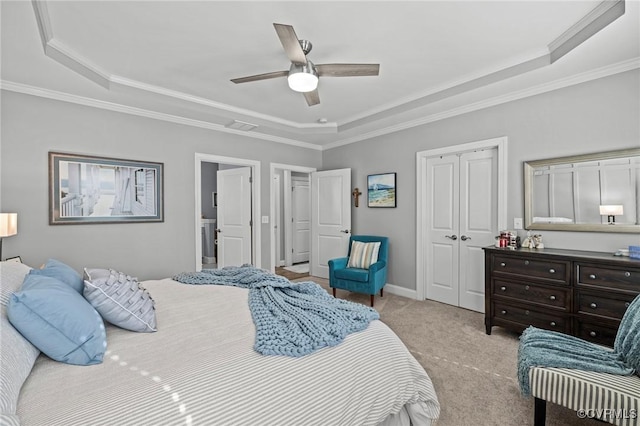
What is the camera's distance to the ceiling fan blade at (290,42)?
184 centimetres

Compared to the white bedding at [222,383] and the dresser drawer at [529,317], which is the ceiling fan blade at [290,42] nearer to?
the white bedding at [222,383]

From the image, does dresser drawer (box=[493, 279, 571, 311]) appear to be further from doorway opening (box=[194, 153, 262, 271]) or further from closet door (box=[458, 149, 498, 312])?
doorway opening (box=[194, 153, 262, 271])

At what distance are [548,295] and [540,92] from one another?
2011 mm

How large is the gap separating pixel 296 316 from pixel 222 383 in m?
0.61

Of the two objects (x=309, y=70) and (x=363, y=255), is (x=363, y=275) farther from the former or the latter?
(x=309, y=70)

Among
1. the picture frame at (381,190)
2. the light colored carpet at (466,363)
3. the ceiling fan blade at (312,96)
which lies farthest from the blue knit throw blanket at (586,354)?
the picture frame at (381,190)

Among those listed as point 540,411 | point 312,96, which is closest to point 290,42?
point 312,96

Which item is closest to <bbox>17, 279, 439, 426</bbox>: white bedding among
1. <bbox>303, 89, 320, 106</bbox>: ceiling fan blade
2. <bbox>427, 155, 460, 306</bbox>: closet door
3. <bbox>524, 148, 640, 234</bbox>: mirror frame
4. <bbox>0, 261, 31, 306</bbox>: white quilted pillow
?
<bbox>0, 261, 31, 306</bbox>: white quilted pillow

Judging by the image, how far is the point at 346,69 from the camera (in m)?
2.33

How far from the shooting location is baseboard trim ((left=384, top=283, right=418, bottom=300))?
4.35 metres

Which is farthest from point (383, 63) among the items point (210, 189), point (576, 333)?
point (210, 189)

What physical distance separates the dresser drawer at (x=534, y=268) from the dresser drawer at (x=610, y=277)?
4.3 inches

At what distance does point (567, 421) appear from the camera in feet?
6.06

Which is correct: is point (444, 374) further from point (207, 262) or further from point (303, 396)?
point (207, 262)
